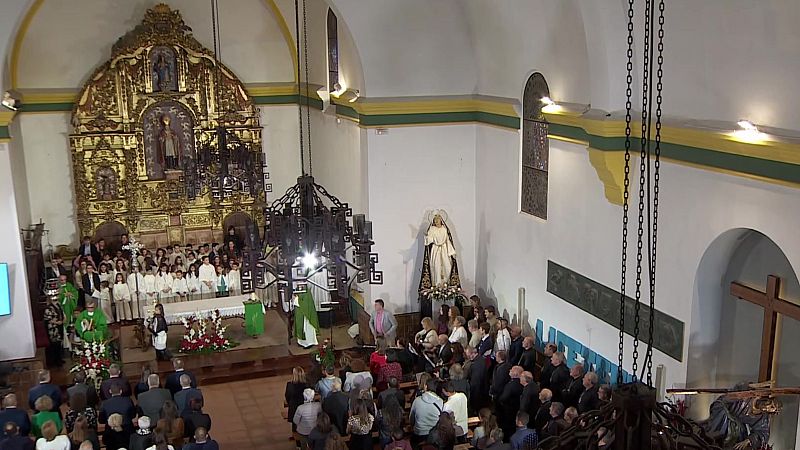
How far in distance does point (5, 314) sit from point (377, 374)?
674 cm

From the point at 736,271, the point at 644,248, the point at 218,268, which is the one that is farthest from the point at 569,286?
the point at 218,268

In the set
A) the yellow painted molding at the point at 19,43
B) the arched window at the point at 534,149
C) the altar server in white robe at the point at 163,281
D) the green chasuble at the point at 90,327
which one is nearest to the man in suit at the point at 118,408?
the green chasuble at the point at 90,327

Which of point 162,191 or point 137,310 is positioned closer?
point 137,310

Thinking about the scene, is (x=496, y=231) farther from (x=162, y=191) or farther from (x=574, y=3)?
(x=162, y=191)

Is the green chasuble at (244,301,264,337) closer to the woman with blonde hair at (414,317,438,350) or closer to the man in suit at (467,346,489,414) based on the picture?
the woman with blonde hair at (414,317,438,350)

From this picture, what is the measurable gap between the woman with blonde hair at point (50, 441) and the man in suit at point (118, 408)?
0.99 meters

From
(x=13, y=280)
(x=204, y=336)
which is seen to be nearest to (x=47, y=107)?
(x=13, y=280)

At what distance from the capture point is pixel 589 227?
12.1 metres

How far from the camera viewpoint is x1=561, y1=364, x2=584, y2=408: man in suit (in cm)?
1094

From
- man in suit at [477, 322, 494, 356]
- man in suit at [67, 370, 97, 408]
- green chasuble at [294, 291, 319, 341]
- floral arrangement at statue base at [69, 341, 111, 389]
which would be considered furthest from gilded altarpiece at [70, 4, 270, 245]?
man in suit at [67, 370, 97, 408]

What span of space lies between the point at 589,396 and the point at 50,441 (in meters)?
6.49

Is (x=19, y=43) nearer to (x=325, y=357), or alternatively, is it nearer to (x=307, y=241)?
(x=325, y=357)

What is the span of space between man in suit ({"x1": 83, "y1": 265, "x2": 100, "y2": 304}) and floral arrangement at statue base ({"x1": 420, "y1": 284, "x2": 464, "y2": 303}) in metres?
6.75

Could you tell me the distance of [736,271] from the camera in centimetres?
997
